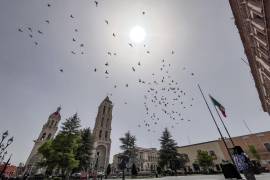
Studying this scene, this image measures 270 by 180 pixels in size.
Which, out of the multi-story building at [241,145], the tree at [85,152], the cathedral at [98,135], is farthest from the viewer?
the cathedral at [98,135]

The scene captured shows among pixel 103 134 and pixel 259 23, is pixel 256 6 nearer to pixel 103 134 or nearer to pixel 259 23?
pixel 259 23

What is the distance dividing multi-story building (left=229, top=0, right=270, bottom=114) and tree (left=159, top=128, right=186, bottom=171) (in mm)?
32145

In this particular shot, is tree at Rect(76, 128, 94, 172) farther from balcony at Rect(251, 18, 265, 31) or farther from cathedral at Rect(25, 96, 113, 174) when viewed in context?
balcony at Rect(251, 18, 265, 31)

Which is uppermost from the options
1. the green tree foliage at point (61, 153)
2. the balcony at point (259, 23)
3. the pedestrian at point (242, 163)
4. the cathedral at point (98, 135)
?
the cathedral at point (98, 135)

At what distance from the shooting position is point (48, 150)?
26.9 m

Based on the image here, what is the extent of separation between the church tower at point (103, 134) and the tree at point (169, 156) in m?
20.0

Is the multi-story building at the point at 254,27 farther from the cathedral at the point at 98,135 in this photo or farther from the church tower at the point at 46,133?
the church tower at the point at 46,133

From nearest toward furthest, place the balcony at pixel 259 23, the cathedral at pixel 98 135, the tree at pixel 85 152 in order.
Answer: the balcony at pixel 259 23
the tree at pixel 85 152
the cathedral at pixel 98 135

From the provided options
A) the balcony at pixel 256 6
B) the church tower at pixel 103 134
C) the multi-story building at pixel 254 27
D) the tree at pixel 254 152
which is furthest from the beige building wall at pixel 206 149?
the balcony at pixel 256 6

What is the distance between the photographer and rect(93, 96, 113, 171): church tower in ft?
165

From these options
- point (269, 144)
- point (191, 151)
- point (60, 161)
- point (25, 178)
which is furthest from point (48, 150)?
point (269, 144)

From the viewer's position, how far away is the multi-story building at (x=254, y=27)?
10.4 metres

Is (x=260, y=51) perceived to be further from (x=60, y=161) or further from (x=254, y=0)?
(x=60, y=161)

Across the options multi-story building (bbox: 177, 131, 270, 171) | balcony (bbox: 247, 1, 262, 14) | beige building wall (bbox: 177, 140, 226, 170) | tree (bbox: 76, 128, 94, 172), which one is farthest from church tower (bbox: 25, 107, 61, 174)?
balcony (bbox: 247, 1, 262, 14)
